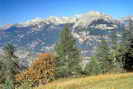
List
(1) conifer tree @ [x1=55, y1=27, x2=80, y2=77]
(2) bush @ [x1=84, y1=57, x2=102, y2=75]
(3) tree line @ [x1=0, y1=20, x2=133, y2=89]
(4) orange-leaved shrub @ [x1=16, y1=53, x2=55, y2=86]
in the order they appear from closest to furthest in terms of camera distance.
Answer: (3) tree line @ [x1=0, y1=20, x2=133, y2=89]
(1) conifer tree @ [x1=55, y1=27, x2=80, y2=77]
(4) orange-leaved shrub @ [x1=16, y1=53, x2=55, y2=86]
(2) bush @ [x1=84, y1=57, x2=102, y2=75]

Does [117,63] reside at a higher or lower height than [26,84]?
lower

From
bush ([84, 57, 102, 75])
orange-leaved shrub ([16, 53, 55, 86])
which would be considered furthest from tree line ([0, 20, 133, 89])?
bush ([84, 57, 102, 75])

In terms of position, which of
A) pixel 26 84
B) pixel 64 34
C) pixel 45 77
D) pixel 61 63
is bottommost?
pixel 45 77

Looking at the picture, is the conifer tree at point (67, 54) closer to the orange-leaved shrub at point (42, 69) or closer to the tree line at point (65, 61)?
the tree line at point (65, 61)

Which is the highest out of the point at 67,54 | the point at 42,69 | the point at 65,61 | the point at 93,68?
the point at 67,54

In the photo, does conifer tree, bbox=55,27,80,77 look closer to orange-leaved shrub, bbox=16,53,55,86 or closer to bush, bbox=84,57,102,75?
orange-leaved shrub, bbox=16,53,55,86

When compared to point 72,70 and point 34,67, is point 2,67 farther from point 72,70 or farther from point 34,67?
point 72,70

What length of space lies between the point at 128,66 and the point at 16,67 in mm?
27023

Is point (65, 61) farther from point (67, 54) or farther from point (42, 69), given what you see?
point (42, 69)

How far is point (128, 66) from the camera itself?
49.8 meters

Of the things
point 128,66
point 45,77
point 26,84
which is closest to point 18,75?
point 45,77

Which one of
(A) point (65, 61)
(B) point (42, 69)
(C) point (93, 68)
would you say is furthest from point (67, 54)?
(C) point (93, 68)

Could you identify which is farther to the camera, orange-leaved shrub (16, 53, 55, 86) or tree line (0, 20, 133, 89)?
orange-leaved shrub (16, 53, 55, 86)

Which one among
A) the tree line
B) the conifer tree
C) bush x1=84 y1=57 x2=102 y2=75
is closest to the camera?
the tree line
